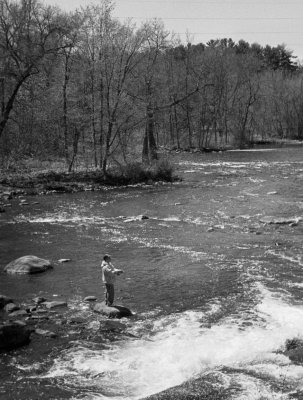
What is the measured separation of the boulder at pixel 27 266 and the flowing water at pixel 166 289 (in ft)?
1.32

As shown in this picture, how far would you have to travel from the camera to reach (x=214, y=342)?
40.0 ft

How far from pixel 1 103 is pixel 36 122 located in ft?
13.8

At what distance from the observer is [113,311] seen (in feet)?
45.9

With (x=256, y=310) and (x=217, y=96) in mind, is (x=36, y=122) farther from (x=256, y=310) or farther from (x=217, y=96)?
(x=217, y=96)

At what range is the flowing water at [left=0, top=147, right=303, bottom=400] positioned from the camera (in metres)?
10.5

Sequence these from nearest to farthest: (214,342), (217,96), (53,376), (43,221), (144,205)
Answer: (53,376) → (214,342) → (43,221) → (144,205) → (217,96)

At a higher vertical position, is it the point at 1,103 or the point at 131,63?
the point at 131,63

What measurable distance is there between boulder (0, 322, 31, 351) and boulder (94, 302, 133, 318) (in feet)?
7.93

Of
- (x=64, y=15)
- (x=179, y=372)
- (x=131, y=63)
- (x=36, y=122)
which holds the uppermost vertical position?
(x=64, y=15)

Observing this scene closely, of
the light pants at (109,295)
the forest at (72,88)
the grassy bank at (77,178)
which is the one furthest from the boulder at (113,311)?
the forest at (72,88)

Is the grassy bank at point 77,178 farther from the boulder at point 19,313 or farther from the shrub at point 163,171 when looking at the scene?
the boulder at point 19,313

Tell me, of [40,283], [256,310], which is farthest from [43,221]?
[256,310]

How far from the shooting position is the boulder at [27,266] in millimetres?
17922

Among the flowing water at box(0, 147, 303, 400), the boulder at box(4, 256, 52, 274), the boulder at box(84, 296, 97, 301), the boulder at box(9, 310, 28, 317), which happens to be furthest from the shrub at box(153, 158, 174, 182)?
the boulder at box(9, 310, 28, 317)
